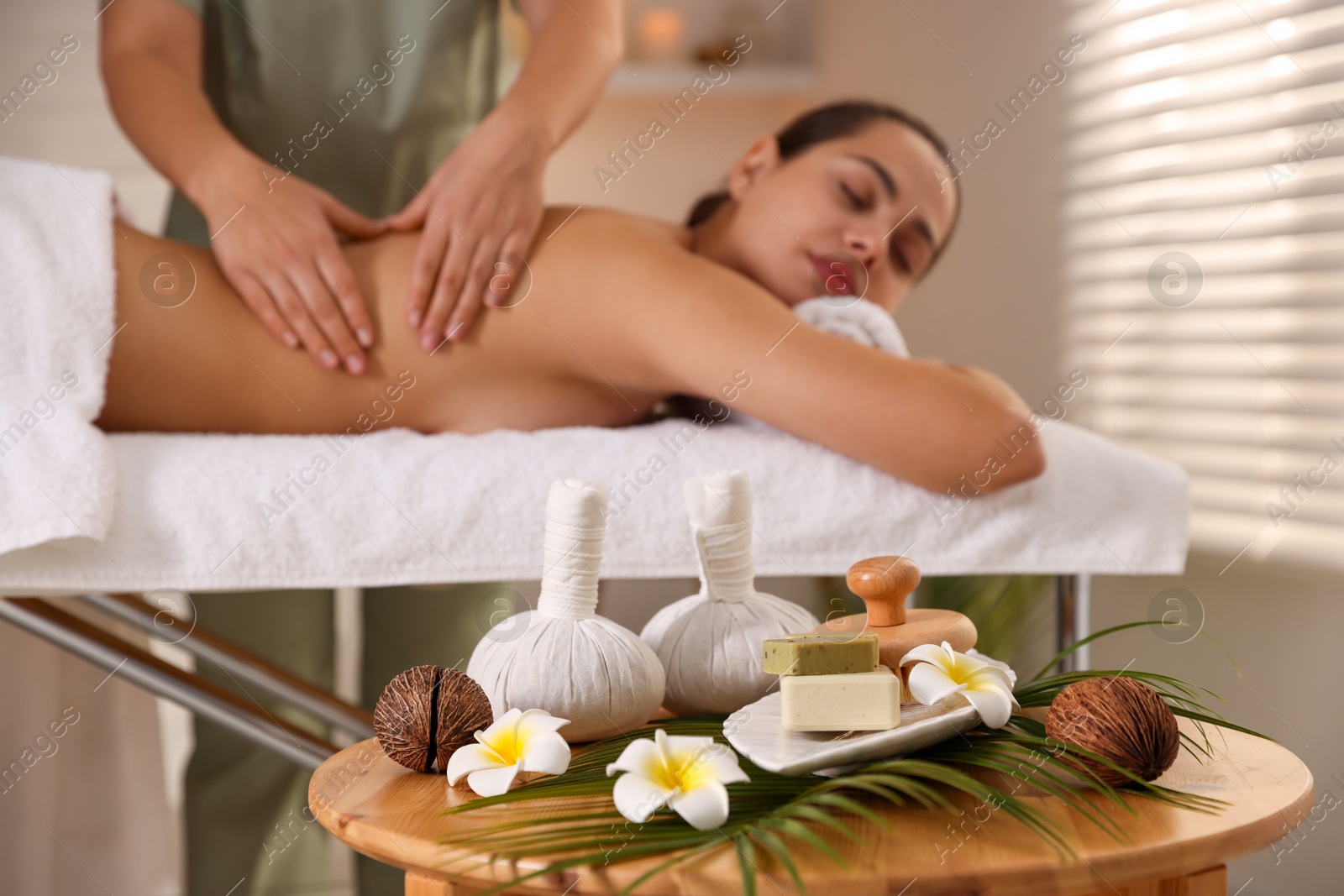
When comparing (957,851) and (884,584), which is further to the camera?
(884,584)

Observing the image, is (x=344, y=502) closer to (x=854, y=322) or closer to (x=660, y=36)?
(x=854, y=322)

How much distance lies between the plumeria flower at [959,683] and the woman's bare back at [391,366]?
0.51m

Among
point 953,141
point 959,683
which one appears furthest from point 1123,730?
point 953,141

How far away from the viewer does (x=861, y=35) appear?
1.45 metres

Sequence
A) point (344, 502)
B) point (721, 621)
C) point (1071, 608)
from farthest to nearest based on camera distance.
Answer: point (1071, 608)
point (344, 502)
point (721, 621)

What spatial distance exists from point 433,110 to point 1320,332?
1051 mm

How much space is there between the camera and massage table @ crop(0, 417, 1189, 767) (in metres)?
0.76

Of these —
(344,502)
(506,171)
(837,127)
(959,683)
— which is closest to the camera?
(959,683)

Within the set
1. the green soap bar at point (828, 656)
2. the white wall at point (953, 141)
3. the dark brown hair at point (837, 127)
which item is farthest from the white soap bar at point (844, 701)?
the white wall at point (953, 141)

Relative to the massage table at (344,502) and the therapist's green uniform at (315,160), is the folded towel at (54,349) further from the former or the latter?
the therapist's green uniform at (315,160)

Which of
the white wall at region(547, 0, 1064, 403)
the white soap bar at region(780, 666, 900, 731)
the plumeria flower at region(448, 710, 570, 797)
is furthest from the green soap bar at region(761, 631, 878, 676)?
the white wall at region(547, 0, 1064, 403)

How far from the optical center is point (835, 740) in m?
0.44

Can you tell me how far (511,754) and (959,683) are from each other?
0.70ft

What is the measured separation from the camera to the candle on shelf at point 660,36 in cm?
138
